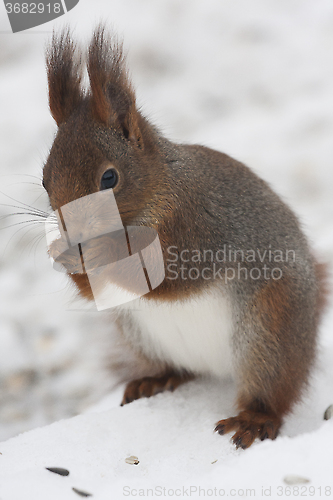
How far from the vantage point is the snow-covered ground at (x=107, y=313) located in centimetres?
151

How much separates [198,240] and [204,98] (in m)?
2.26

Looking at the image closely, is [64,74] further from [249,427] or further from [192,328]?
[249,427]

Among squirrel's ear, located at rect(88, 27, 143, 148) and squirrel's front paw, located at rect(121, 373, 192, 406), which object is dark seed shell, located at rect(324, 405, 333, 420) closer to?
squirrel's front paw, located at rect(121, 373, 192, 406)

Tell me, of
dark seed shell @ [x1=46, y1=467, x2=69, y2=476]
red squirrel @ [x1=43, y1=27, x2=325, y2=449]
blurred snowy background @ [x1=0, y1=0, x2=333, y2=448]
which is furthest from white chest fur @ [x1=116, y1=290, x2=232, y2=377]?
blurred snowy background @ [x1=0, y1=0, x2=333, y2=448]

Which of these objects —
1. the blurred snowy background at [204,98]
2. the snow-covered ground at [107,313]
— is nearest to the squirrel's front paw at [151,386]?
the snow-covered ground at [107,313]

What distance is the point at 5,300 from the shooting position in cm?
285

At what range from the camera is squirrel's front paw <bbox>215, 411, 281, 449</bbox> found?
164cm

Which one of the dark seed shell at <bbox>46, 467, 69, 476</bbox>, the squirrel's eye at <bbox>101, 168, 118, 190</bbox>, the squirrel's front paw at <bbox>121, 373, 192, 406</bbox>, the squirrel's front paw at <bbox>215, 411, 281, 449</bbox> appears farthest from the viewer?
the squirrel's front paw at <bbox>121, 373, 192, 406</bbox>

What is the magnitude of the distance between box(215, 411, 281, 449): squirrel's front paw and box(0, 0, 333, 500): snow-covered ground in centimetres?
3

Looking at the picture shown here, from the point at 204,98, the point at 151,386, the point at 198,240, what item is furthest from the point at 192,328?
the point at 204,98

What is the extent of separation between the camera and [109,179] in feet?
4.60

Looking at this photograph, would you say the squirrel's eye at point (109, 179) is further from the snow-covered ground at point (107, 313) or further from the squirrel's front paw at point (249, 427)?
the squirrel's front paw at point (249, 427)

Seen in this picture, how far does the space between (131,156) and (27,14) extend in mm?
1986

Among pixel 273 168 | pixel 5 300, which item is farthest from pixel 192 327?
pixel 273 168
